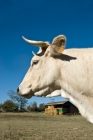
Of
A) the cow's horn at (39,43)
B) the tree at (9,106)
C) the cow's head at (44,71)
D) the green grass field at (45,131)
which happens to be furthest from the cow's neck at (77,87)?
the tree at (9,106)

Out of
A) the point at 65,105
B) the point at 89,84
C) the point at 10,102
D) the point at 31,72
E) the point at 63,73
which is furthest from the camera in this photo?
the point at 10,102

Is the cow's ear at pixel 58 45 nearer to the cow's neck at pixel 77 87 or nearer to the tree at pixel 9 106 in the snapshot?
the cow's neck at pixel 77 87

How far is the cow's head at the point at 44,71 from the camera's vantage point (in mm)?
4953

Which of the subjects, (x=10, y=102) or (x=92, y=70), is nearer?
(x=92, y=70)

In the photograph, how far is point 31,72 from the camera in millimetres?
5352

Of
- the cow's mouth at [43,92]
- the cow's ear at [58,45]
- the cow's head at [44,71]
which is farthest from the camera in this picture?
the cow's mouth at [43,92]

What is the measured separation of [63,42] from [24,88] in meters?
1.32

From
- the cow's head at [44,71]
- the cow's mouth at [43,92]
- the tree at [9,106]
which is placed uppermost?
the tree at [9,106]

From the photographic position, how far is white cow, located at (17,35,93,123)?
462cm

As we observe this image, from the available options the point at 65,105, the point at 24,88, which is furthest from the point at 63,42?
the point at 65,105

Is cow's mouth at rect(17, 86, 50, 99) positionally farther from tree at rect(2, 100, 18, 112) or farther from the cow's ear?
tree at rect(2, 100, 18, 112)

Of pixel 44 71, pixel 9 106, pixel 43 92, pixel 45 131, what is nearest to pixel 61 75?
pixel 44 71

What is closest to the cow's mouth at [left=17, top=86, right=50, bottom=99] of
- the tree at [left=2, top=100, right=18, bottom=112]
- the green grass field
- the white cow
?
the white cow

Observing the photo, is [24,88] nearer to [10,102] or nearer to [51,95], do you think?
[51,95]
